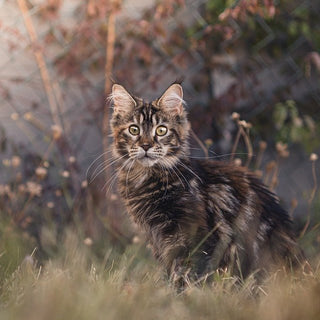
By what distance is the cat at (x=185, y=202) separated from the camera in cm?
266

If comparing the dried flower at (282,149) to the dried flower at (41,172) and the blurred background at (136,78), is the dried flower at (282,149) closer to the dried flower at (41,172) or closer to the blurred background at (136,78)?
the blurred background at (136,78)

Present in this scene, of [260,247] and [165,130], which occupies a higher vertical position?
[165,130]

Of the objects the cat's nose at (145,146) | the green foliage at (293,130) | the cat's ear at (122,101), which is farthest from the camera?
the green foliage at (293,130)

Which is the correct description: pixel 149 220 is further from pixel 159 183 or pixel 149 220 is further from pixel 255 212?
pixel 255 212

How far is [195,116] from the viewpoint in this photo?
14.4ft

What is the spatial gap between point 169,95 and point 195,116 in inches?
56.4

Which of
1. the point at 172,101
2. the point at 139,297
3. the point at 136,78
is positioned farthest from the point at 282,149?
the point at 139,297

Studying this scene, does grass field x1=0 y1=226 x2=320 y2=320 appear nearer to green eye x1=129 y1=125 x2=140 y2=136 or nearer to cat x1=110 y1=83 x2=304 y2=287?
cat x1=110 y1=83 x2=304 y2=287

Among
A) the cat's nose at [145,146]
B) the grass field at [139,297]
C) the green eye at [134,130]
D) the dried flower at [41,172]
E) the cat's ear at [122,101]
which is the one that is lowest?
the grass field at [139,297]

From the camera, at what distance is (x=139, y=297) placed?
2.01m

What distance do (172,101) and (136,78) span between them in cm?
154

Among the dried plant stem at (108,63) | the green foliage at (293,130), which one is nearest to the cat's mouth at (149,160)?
the dried plant stem at (108,63)

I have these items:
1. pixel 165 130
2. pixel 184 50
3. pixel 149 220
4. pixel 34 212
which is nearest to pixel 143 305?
pixel 149 220

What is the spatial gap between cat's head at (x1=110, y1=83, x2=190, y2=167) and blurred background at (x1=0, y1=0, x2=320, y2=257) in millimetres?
1225
